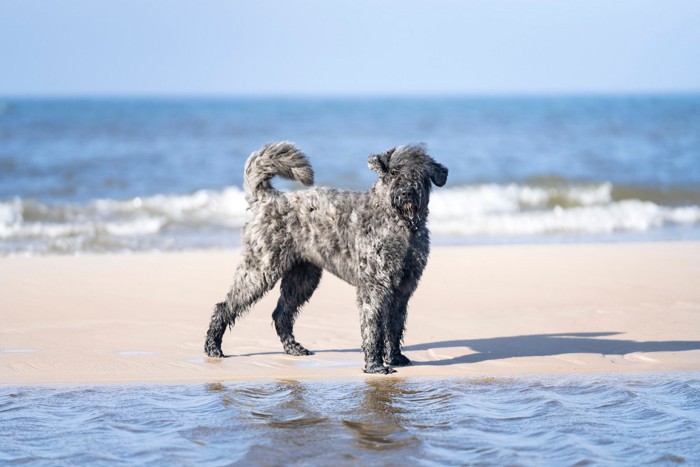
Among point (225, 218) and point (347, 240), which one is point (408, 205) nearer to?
point (347, 240)

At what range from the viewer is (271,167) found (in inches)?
274

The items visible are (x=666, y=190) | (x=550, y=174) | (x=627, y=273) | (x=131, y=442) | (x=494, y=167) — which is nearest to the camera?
(x=131, y=442)

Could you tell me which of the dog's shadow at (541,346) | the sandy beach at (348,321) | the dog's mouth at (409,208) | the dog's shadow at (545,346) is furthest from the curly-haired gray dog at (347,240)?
the dog's shadow at (545,346)

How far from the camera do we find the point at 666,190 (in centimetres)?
2138

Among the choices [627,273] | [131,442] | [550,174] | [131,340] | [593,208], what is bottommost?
[131,442]

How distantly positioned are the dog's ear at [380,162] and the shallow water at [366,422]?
5.22 feet

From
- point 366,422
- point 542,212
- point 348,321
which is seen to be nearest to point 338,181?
point 542,212

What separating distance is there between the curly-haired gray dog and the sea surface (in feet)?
23.3

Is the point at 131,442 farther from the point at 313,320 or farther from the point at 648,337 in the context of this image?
the point at 648,337

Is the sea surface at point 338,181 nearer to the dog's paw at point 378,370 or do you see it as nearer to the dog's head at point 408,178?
the dog's paw at point 378,370

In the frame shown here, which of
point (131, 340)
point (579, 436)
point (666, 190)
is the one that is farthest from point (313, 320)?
point (666, 190)

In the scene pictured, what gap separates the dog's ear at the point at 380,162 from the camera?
649cm

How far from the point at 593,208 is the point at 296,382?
1343cm

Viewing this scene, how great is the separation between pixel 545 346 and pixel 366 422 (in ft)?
8.35
